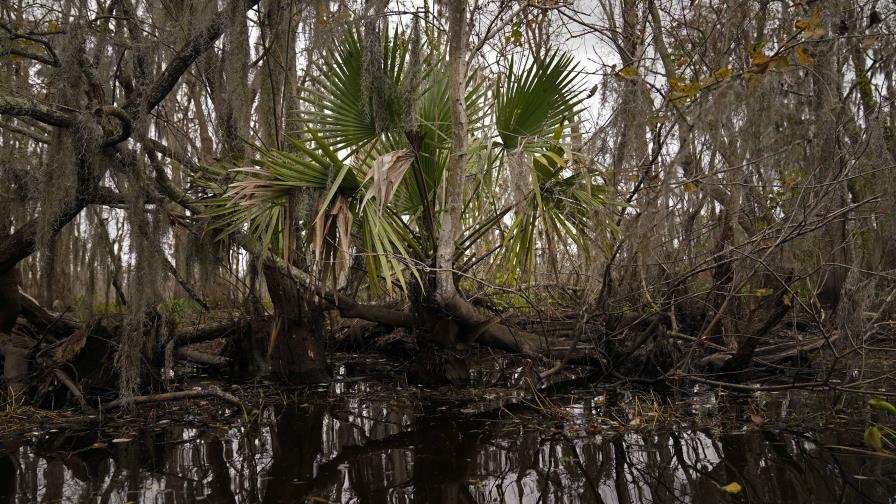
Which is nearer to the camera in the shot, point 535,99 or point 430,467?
point 430,467

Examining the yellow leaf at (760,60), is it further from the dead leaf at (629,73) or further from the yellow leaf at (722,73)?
the dead leaf at (629,73)

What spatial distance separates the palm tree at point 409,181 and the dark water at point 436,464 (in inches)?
40.7

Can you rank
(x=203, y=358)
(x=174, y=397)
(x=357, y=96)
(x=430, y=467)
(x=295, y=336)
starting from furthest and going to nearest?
(x=203, y=358) < (x=295, y=336) < (x=357, y=96) < (x=174, y=397) < (x=430, y=467)

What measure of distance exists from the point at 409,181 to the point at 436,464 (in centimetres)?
248

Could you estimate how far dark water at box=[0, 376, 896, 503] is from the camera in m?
2.15

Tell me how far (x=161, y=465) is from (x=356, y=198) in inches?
81.0

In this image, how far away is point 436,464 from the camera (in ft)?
8.34

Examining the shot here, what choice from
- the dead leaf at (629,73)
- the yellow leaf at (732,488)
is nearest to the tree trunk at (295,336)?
the dead leaf at (629,73)

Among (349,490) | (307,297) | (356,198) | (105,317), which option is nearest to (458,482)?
(349,490)

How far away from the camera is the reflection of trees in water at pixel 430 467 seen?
7.07 feet

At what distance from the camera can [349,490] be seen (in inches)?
88.4

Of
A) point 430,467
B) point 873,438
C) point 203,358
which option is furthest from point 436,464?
point 203,358

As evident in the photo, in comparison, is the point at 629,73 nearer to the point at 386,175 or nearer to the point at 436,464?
the point at 386,175

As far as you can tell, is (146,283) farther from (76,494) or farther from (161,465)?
(76,494)
